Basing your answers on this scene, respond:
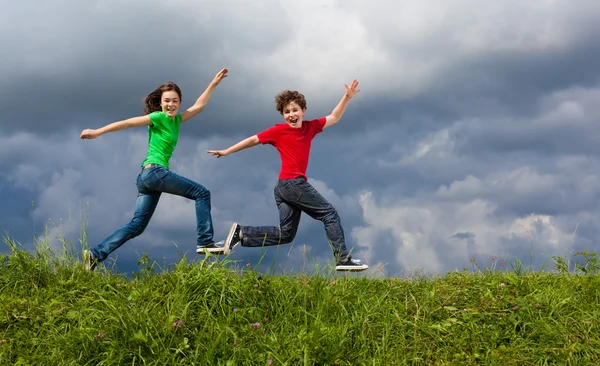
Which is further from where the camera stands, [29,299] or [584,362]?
[29,299]

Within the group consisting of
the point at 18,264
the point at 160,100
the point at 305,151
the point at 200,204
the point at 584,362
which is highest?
the point at 160,100

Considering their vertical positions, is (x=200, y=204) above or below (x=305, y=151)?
below

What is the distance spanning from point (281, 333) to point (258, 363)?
505 mm

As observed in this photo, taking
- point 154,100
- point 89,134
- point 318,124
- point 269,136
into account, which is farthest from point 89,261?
point 318,124

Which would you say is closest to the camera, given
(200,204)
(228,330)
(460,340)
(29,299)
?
(228,330)

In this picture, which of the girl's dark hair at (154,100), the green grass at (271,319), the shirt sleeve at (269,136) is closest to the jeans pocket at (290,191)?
the shirt sleeve at (269,136)

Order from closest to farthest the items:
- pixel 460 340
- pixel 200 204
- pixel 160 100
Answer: pixel 460 340
pixel 200 204
pixel 160 100

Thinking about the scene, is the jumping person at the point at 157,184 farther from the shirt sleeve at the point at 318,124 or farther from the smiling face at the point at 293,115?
the shirt sleeve at the point at 318,124

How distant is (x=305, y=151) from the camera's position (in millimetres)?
8430

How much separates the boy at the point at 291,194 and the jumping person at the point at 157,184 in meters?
0.53

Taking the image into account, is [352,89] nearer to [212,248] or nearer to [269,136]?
[269,136]

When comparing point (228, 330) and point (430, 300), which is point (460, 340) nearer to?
point (430, 300)

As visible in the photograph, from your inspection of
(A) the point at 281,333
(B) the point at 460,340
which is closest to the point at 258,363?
(A) the point at 281,333

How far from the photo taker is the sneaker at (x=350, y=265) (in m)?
7.84
